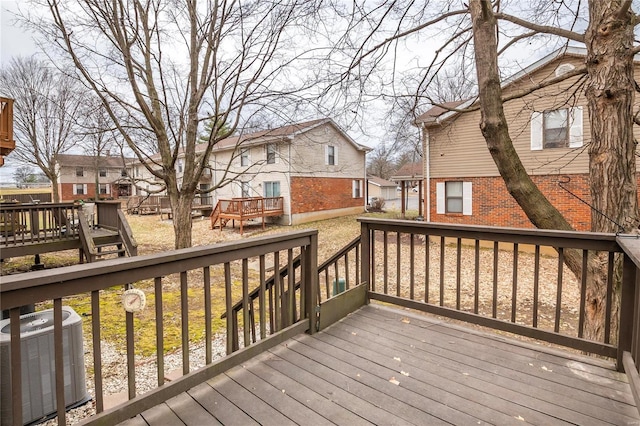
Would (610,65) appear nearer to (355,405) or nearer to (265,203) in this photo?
Result: (355,405)

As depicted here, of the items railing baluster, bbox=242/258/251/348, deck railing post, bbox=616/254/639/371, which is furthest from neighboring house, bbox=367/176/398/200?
railing baluster, bbox=242/258/251/348

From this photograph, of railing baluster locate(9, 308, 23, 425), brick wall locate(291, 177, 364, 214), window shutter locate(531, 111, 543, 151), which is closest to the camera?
railing baluster locate(9, 308, 23, 425)

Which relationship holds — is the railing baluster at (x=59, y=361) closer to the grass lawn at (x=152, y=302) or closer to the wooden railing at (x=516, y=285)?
the wooden railing at (x=516, y=285)

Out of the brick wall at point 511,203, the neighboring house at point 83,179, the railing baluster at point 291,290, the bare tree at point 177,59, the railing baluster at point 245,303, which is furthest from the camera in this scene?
the neighboring house at point 83,179

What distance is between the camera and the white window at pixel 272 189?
61.5 ft

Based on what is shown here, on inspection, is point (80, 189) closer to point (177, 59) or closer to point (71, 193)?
point (71, 193)

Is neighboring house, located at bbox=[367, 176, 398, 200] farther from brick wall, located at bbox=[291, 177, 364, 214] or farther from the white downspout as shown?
the white downspout

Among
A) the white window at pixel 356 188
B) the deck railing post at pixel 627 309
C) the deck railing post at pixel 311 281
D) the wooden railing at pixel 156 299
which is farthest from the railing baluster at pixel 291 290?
the white window at pixel 356 188

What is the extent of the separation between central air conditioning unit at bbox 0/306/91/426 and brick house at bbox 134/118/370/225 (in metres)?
13.8

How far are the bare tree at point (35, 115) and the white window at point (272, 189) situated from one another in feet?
32.5

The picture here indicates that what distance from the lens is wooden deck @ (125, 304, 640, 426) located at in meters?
2.04

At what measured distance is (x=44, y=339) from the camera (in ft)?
8.30

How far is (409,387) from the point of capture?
2357mm

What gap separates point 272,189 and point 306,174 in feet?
7.25
